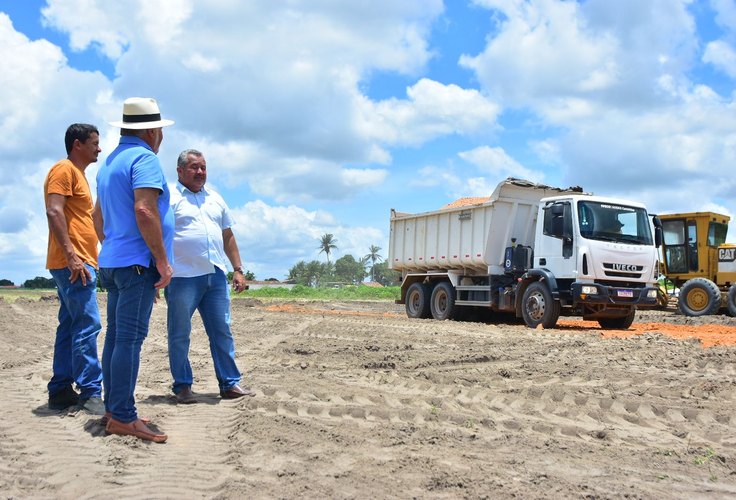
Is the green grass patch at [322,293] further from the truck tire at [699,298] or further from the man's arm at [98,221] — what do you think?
the man's arm at [98,221]

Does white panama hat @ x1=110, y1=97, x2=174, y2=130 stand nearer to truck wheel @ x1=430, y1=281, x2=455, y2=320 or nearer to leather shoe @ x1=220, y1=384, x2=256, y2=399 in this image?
leather shoe @ x1=220, y1=384, x2=256, y2=399

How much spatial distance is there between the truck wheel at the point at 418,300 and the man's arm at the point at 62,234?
13.8 meters

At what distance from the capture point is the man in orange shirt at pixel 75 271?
5270mm

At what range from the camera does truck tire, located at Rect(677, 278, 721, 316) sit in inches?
747

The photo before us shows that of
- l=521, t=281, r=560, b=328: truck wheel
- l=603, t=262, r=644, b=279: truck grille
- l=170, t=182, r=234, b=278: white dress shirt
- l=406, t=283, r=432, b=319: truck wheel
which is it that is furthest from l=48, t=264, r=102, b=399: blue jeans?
A: l=406, t=283, r=432, b=319: truck wheel

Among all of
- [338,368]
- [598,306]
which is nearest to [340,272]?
[598,306]

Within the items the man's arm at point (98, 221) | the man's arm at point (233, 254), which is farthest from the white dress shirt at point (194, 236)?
the man's arm at point (98, 221)

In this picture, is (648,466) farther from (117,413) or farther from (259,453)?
(117,413)

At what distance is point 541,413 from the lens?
222 inches

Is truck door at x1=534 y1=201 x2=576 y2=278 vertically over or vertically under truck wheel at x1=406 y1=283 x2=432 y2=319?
over

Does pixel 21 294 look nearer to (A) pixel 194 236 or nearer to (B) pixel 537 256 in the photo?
(B) pixel 537 256

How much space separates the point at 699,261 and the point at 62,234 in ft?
62.0

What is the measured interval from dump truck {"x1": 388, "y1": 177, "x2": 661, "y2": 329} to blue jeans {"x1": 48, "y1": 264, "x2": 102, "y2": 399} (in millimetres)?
10491

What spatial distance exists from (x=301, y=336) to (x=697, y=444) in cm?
805
